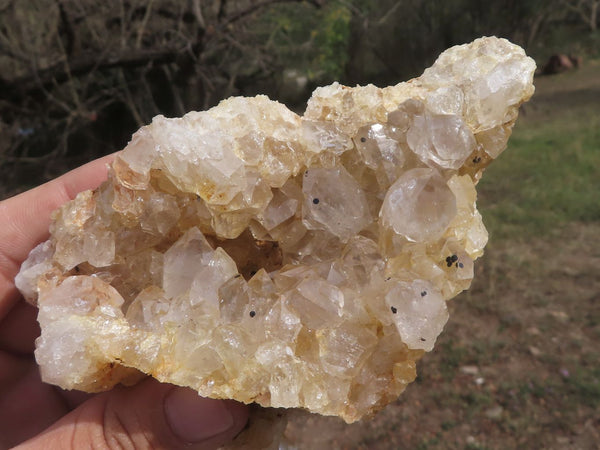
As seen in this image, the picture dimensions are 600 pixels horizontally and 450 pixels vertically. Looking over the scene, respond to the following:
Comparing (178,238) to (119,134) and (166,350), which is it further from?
(119,134)

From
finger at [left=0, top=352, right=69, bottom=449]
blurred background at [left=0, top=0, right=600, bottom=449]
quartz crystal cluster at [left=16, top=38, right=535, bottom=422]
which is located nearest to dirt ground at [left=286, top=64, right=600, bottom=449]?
blurred background at [left=0, top=0, right=600, bottom=449]

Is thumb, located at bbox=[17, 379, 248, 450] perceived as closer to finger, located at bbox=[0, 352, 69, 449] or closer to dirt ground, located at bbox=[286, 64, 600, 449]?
finger, located at bbox=[0, 352, 69, 449]

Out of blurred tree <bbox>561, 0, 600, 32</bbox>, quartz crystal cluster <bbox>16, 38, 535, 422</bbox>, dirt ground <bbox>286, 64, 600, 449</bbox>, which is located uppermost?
quartz crystal cluster <bbox>16, 38, 535, 422</bbox>

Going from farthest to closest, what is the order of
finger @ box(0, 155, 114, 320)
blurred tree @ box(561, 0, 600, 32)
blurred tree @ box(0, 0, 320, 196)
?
blurred tree @ box(561, 0, 600, 32)
blurred tree @ box(0, 0, 320, 196)
finger @ box(0, 155, 114, 320)

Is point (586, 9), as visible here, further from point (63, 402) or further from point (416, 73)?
point (63, 402)

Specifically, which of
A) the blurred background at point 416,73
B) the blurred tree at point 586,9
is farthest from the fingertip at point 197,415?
the blurred tree at point 586,9

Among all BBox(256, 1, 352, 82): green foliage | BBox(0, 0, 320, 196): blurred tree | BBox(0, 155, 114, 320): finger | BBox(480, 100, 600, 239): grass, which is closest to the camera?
BBox(0, 155, 114, 320): finger
